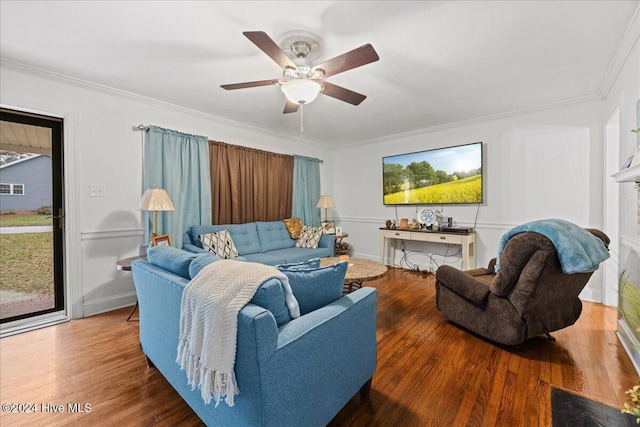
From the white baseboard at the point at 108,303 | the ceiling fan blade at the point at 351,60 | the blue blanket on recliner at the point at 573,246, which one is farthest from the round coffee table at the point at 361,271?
the white baseboard at the point at 108,303

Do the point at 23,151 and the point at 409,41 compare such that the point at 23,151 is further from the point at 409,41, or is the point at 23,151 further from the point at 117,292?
the point at 409,41

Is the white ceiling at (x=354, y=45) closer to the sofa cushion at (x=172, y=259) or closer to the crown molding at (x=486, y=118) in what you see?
the crown molding at (x=486, y=118)

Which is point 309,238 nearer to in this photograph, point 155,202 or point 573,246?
point 155,202

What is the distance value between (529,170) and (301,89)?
11.1ft

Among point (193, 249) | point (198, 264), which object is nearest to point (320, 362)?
point (198, 264)

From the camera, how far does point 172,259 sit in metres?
1.67

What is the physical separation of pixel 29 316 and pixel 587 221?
6.10 meters

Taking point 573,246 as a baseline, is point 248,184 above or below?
above

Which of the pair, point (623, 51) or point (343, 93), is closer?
point (623, 51)

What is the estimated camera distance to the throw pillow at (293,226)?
4527mm

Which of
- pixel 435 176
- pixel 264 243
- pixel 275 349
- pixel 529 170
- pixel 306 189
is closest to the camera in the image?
pixel 275 349

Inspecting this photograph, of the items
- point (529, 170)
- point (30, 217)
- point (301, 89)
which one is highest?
point (301, 89)

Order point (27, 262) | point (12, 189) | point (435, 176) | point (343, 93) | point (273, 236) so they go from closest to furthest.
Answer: point (343, 93) → point (12, 189) → point (27, 262) → point (273, 236) → point (435, 176)

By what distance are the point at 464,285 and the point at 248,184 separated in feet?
10.6
